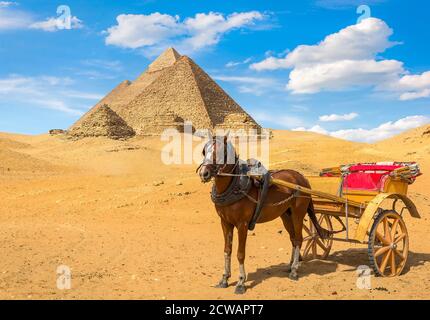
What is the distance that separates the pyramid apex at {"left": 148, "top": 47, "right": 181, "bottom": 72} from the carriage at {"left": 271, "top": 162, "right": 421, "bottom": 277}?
114 m

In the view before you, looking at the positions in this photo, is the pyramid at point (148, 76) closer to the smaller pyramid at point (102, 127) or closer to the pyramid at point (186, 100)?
the pyramid at point (186, 100)

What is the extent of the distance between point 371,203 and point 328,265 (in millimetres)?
1511

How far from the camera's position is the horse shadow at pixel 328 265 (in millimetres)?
6836

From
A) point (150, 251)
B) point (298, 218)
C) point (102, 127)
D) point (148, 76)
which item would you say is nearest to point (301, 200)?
point (298, 218)

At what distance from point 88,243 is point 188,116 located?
72934 mm

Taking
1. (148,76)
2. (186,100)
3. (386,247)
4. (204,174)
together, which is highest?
(148,76)

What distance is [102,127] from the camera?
190 feet

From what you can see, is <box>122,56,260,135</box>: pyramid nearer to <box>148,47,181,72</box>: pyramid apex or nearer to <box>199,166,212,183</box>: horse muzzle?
<box>148,47,181,72</box>: pyramid apex

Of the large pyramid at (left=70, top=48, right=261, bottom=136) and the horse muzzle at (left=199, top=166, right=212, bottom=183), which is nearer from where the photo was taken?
the horse muzzle at (left=199, top=166, right=212, bottom=183)

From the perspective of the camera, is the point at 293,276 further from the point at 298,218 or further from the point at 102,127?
the point at 102,127

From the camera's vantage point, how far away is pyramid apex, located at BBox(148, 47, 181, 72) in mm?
118438

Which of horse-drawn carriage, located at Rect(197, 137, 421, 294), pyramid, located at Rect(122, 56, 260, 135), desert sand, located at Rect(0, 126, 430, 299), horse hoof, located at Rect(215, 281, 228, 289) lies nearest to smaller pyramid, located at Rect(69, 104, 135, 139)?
pyramid, located at Rect(122, 56, 260, 135)
